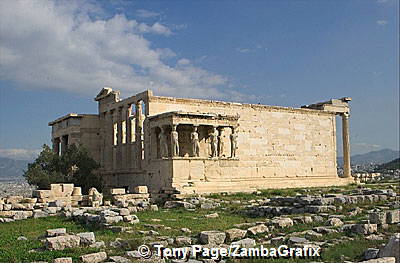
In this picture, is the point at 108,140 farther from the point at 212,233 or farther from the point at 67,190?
the point at 212,233

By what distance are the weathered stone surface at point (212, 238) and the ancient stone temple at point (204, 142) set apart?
42.3ft

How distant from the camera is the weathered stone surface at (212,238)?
985 centimetres

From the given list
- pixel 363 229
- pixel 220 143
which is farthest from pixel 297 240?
pixel 220 143

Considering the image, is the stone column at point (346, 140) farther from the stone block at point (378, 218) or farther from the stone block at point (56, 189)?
the stone block at point (378, 218)

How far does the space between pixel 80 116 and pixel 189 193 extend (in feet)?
39.0

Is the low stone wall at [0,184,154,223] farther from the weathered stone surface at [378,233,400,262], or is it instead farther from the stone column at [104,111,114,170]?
the weathered stone surface at [378,233,400,262]

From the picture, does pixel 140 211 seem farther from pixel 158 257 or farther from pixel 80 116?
pixel 80 116

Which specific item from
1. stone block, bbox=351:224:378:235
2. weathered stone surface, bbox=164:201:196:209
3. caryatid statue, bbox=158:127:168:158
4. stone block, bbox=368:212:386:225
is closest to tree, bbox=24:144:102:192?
caryatid statue, bbox=158:127:168:158

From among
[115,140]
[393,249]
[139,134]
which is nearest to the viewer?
[393,249]

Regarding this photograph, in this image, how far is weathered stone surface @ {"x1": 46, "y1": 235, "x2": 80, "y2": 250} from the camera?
9586mm

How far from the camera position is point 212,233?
33.2ft

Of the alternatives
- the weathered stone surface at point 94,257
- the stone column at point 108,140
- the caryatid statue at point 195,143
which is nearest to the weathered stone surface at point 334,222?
A: the weathered stone surface at point 94,257

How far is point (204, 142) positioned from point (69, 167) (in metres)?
8.25

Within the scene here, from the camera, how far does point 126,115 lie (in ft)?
95.6
